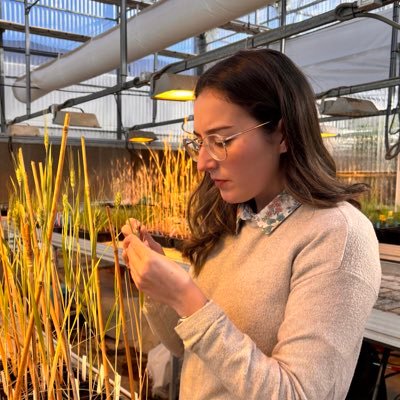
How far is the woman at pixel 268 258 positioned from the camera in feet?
2.02

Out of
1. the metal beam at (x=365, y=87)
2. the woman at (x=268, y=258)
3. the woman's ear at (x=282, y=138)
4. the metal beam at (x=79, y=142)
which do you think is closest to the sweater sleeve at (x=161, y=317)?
the woman at (x=268, y=258)

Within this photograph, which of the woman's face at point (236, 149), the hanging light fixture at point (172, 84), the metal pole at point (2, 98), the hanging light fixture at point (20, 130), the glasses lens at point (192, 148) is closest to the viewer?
the woman's face at point (236, 149)

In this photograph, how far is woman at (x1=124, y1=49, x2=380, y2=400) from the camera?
2.02 feet

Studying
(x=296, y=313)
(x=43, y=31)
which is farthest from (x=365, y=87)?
(x=43, y=31)

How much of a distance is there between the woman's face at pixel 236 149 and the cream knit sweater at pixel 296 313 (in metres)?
0.09

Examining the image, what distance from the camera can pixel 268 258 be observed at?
741 mm

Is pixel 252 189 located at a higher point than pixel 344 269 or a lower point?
higher

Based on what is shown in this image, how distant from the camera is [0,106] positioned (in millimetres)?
6703

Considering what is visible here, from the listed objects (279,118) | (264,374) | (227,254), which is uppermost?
(279,118)

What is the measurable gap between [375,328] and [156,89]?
1.68 m

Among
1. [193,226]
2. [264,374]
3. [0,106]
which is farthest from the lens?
[0,106]

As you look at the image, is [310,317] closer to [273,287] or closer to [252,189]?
[273,287]

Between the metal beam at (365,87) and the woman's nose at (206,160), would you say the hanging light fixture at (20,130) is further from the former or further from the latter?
the woman's nose at (206,160)

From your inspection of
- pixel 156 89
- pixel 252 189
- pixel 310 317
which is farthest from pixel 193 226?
pixel 156 89
